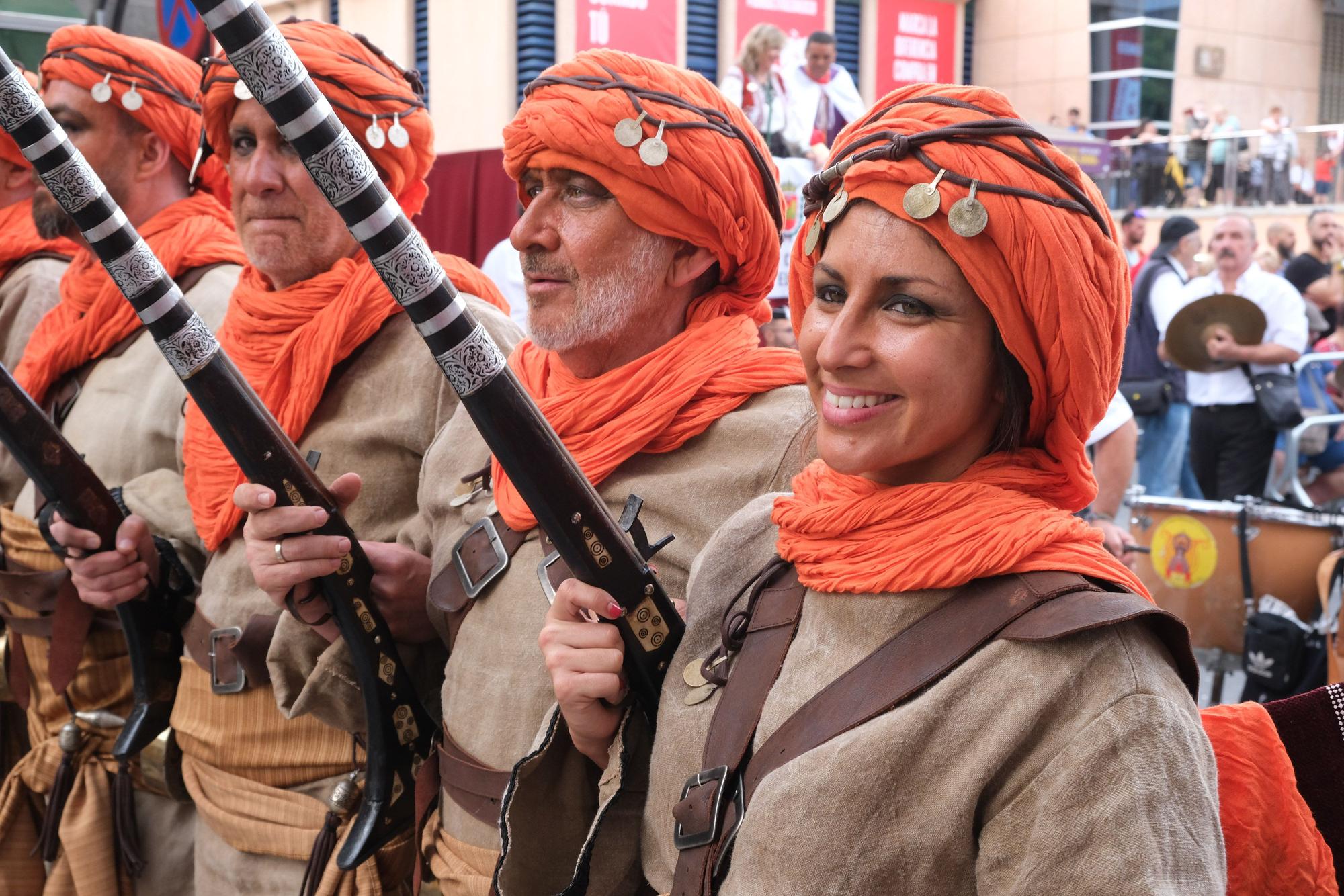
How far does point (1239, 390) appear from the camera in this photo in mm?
7746

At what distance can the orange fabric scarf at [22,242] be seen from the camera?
4.15 meters

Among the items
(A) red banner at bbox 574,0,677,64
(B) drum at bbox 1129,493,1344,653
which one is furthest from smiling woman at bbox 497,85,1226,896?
(A) red banner at bbox 574,0,677,64

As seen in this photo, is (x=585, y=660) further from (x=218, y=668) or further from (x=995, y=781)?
(x=218, y=668)

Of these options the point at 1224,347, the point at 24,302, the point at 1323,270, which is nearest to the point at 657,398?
the point at 24,302

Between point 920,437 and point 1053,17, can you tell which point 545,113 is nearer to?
point 920,437

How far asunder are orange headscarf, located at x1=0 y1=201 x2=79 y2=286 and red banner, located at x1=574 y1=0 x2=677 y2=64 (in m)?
9.37

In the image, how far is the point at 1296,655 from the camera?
514 centimetres

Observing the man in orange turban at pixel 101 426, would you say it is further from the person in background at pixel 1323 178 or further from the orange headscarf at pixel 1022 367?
the person in background at pixel 1323 178

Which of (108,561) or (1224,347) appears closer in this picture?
(108,561)

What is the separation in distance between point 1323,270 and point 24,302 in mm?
9379

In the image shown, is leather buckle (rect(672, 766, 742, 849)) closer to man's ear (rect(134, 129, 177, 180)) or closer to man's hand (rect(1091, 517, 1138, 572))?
man's ear (rect(134, 129, 177, 180))

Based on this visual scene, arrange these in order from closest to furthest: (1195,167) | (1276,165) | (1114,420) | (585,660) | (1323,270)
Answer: (585,660) < (1114,420) < (1323,270) < (1276,165) < (1195,167)

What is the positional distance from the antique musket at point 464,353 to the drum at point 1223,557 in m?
4.44

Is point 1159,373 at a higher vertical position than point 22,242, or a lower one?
lower
